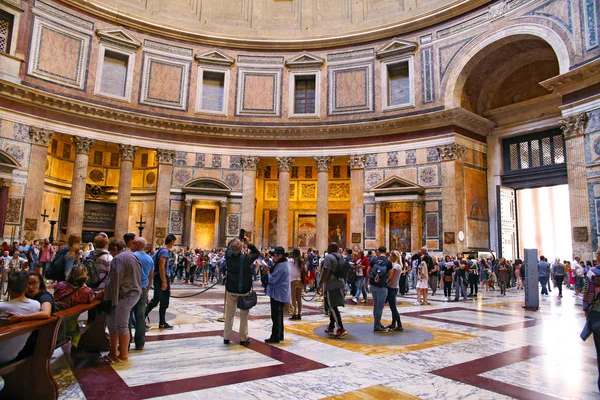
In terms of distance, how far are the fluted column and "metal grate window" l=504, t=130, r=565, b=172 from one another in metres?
17.9

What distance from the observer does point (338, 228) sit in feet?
86.8

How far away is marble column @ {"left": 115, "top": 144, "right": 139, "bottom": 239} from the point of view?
22219mm

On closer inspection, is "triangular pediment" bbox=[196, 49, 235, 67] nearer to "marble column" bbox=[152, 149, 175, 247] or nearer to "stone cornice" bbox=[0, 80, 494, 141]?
"stone cornice" bbox=[0, 80, 494, 141]

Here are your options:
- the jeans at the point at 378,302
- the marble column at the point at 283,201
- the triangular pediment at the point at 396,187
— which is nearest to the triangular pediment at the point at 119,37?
the marble column at the point at 283,201

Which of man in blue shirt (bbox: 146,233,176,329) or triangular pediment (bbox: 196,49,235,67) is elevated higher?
triangular pediment (bbox: 196,49,235,67)

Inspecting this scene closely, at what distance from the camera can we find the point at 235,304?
6277 millimetres

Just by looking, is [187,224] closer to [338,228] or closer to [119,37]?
[338,228]

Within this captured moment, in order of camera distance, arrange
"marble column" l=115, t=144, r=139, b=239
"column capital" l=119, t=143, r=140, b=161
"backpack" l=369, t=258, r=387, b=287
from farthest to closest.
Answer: "column capital" l=119, t=143, r=140, b=161 → "marble column" l=115, t=144, r=139, b=239 → "backpack" l=369, t=258, r=387, b=287

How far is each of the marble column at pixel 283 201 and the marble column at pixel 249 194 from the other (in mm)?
1495

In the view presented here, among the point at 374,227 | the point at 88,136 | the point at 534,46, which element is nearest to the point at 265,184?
the point at 374,227

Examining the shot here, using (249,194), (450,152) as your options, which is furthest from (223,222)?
(450,152)

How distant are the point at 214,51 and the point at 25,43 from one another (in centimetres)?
963

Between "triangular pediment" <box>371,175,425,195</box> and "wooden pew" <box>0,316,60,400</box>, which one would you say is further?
"triangular pediment" <box>371,175,425,195</box>

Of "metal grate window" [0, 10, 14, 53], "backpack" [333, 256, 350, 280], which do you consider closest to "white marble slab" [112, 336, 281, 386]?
"backpack" [333, 256, 350, 280]
